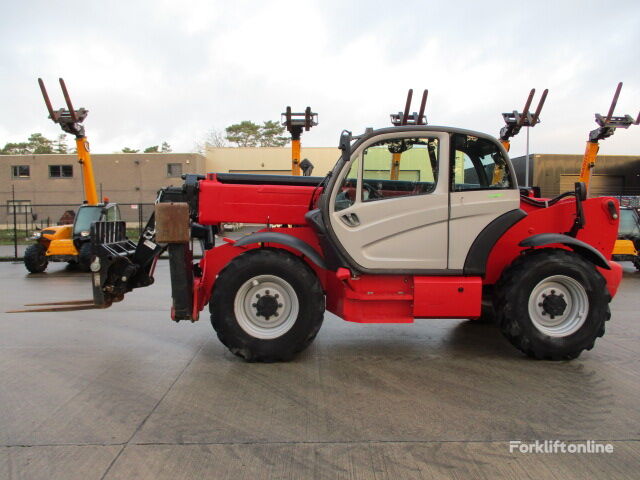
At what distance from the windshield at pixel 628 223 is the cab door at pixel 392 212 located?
390 inches

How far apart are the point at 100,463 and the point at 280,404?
4.58ft

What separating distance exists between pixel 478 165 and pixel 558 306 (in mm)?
1710

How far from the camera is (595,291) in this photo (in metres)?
4.88

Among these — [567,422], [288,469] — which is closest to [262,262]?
[288,469]

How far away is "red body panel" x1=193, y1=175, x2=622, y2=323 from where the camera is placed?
5.03 metres

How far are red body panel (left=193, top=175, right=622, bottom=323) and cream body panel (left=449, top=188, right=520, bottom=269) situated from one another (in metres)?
0.41

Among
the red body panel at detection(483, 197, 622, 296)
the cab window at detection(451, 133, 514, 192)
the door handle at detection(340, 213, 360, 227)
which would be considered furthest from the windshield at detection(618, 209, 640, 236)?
the door handle at detection(340, 213, 360, 227)

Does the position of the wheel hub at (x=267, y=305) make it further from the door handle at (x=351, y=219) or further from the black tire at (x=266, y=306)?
the door handle at (x=351, y=219)

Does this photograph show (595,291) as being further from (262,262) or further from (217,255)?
(217,255)

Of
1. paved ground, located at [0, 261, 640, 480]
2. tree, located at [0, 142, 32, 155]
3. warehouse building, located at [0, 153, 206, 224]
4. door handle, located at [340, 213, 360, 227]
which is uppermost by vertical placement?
tree, located at [0, 142, 32, 155]

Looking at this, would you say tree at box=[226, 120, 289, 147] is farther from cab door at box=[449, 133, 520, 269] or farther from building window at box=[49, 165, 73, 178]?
A: cab door at box=[449, 133, 520, 269]

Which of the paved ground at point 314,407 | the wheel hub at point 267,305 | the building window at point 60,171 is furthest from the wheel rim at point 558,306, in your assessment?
the building window at point 60,171

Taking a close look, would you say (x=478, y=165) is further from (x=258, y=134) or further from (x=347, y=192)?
(x=258, y=134)

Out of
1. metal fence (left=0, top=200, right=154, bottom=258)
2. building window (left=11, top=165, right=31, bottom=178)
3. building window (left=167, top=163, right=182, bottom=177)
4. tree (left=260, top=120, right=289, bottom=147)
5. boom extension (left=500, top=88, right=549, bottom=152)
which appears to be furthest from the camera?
tree (left=260, top=120, right=289, bottom=147)
